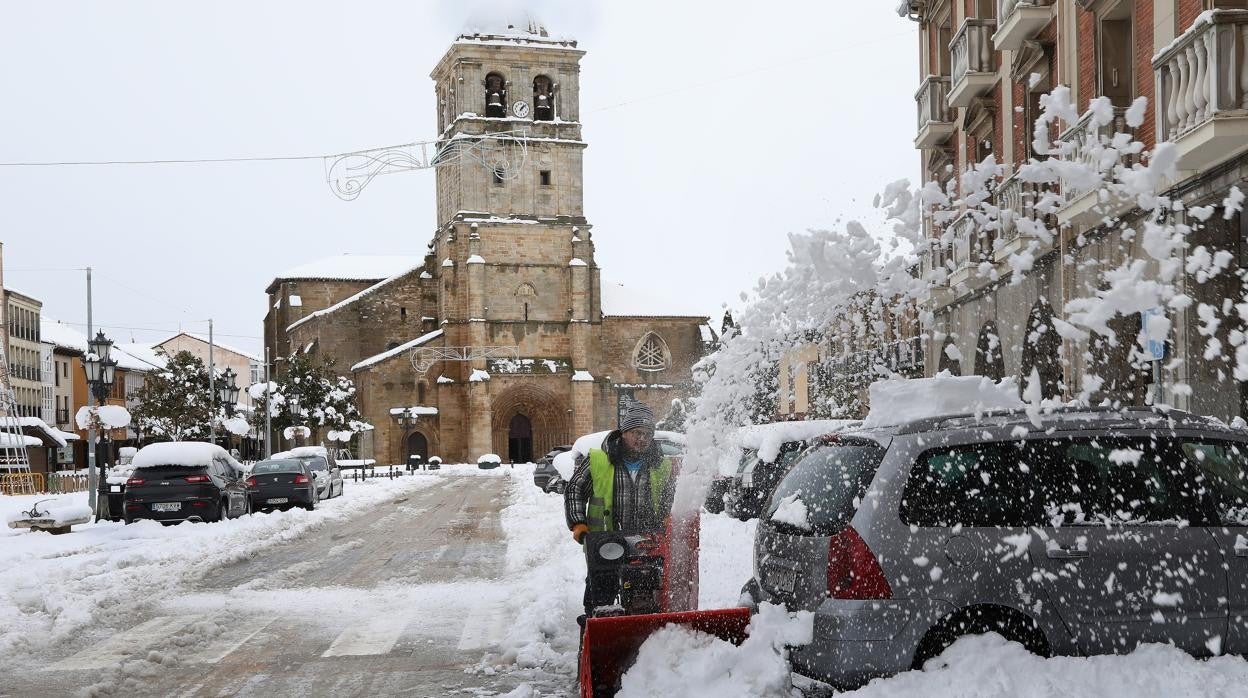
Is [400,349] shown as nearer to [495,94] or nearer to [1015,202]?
[495,94]

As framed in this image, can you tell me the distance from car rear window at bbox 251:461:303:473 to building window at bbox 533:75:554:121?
148 feet

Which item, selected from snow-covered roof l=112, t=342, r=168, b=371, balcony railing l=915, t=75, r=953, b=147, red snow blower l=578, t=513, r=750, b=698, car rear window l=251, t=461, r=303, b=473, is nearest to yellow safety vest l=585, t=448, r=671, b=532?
red snow blower l=578, t=513, r=750, b=698

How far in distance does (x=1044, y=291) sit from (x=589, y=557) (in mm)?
11592

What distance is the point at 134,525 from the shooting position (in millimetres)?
20578

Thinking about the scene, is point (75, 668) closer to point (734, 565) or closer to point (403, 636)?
point (403, 636)

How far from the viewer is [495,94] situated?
67938 mm

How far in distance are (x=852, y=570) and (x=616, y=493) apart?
82.6 inches

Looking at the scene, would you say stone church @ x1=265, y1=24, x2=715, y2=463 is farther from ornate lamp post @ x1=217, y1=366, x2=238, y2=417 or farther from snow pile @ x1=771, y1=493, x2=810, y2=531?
snow pile @ x1=771, y1=493, x2=810, y2=531

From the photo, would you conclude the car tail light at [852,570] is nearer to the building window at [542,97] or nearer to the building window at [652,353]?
the building window at [542,97]


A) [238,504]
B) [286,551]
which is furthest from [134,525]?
[286,551]

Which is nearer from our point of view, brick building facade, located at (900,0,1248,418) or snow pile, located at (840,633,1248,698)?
snow pile, located at (840,633,1248,698)

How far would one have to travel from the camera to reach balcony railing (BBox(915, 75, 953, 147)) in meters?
22.5

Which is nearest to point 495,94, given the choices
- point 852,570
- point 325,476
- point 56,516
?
point 325,476

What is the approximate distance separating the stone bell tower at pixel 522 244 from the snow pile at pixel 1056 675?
62.0 meters
